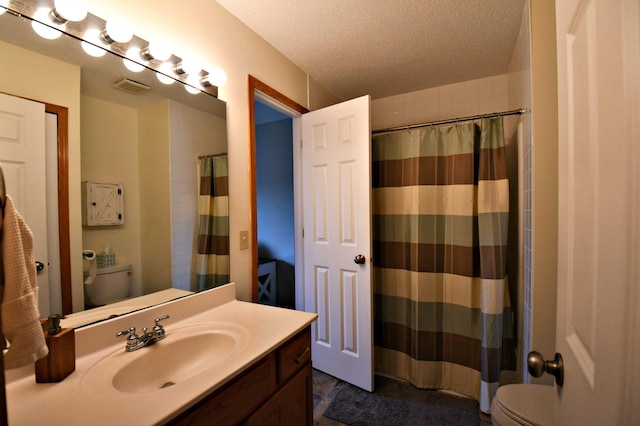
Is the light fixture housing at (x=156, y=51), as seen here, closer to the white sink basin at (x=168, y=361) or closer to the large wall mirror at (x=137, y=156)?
the large wall mirror at (x=137, y=156)

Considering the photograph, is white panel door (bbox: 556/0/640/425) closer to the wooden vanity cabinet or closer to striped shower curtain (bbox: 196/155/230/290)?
the wooden vanity cabinet

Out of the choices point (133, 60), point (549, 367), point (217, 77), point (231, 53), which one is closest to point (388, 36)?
point (231, 53)

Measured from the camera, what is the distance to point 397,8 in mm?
1450

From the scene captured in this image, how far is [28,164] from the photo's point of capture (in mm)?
817

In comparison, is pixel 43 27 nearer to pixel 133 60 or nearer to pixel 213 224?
pixel 133 60

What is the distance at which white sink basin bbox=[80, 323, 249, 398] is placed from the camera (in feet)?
2.55

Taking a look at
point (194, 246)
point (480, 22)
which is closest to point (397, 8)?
point (480, 22)

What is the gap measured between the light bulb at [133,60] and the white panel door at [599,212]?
1.35 metres

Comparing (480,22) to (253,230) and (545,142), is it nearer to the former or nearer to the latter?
(545,142)

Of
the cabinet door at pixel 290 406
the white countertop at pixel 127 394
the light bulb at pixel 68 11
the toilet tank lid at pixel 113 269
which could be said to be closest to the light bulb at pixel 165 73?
the light bulb at pixel 68 11

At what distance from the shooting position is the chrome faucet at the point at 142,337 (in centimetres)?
92

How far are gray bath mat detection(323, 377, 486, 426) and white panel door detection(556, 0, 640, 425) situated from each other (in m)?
1.29

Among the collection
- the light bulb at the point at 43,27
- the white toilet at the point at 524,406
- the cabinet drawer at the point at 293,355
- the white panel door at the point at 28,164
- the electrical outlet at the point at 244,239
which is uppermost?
the light bulb at the point at 43,27

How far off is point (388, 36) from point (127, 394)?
2.03 m
